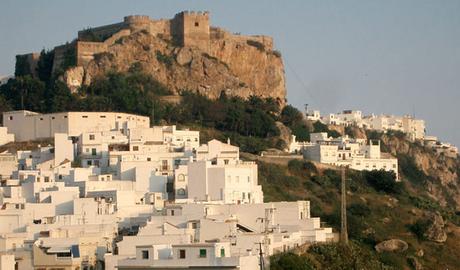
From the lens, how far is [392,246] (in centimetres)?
5931

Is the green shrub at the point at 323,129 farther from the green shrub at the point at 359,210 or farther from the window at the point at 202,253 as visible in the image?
the window at the point at 202,253

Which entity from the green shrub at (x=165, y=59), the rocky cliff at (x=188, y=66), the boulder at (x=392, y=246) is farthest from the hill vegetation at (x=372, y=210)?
the green shrub at (x=165, y=59)

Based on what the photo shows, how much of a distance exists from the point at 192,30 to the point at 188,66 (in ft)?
8.59

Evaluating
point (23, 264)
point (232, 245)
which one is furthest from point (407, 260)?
point (23, 264)

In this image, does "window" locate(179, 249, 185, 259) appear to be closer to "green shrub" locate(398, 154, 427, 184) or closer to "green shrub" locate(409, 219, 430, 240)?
"green shrub" locate(409, 219, 430, 240)

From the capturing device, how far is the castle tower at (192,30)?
81.5 metres

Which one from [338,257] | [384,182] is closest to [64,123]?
[384,182]

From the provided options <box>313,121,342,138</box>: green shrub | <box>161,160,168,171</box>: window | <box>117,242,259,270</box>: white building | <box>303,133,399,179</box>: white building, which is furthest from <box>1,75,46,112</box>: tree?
<box>117,242,259,270</box>: white building

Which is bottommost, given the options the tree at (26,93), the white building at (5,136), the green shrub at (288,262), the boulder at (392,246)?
the boulder at (392,246)

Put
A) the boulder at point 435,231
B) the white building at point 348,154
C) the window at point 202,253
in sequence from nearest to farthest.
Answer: the window at point 202,253 → the boulder at point 435,231 → the white building at point 348,154

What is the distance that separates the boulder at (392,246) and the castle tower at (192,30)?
81.8ft

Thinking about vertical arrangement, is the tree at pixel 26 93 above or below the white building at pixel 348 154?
above

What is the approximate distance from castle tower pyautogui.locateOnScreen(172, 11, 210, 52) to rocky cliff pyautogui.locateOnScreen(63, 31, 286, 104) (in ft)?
1.61

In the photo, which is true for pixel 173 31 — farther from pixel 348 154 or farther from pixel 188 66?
pixel 348 154
